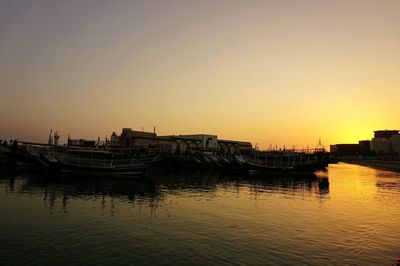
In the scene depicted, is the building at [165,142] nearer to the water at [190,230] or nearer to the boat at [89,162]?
the boat at [89,162]

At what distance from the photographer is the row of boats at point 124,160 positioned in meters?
50.1

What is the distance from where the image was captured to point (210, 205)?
2897 centimetres

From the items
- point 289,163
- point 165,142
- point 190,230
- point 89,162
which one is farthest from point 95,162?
point 165,142

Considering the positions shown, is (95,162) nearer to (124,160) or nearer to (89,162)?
(89,162)

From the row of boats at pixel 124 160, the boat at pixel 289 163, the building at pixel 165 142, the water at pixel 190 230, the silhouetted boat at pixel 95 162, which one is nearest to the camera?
the water at pixel 190 230

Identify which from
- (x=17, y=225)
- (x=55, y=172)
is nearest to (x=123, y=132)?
(x=55, y=172)

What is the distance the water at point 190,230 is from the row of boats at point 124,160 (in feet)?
54.2

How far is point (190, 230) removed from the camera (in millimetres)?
19906

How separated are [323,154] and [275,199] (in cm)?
4716

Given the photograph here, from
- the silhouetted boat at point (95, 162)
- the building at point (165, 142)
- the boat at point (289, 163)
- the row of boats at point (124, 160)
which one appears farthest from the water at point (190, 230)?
the building at point (165, 142)

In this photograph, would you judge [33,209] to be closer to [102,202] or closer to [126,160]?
[102,202]

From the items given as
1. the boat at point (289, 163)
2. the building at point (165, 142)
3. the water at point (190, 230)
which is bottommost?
the water at point (190, 230)

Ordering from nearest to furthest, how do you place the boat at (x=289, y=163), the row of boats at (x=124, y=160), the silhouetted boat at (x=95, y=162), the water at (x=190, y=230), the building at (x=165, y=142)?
the water at (x=190, y=230) → the silhouetted boat at (x=95, y=162) → the row of boats at (x=124, y=160) → the boat at (x=289, y=163) → the building at (x=165, y=142)

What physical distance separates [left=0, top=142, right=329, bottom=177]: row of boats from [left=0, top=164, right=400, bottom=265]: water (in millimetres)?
16513
